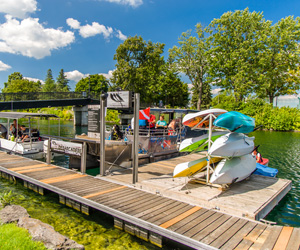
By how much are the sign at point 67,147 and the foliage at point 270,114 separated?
51801mm

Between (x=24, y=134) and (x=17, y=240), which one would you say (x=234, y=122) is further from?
(x=24, y=134)

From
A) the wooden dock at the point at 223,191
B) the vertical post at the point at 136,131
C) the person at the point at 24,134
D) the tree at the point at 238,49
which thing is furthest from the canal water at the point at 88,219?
the tree at the point at 238,49

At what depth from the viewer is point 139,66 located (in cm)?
6334

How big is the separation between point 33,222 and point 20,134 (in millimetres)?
14379

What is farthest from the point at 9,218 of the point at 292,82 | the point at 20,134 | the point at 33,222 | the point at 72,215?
the point at 292,82

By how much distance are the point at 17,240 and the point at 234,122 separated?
25.5ft

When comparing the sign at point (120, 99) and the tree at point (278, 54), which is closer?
the sign at point (120, 99)

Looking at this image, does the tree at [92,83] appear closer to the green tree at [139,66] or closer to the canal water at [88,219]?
the green tree at [139,66]

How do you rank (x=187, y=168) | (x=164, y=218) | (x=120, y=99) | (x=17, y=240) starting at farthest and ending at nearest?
(x=120, y=99) < (x=187, y=168) < (x=164, y=218) < (x=17, y=240)

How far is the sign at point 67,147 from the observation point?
1187 centimetres

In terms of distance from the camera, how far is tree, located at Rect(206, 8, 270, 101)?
2115 inches

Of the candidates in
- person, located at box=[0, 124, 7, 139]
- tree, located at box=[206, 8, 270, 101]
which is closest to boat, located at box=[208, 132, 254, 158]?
person, located at box=[0, 124, 7, 139]

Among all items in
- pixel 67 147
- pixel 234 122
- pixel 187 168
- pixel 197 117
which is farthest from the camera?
pixel 67 147

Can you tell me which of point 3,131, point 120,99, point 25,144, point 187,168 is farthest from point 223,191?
point 3,131
